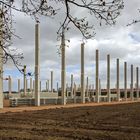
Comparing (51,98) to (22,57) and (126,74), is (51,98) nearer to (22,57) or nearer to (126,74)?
(126,74)

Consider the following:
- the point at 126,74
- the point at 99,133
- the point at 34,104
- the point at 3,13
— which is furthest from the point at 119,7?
the point at 126,74

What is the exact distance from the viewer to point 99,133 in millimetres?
18125

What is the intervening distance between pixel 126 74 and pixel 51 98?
28.7 meters

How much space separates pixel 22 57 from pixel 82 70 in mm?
57432

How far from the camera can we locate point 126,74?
89.8m

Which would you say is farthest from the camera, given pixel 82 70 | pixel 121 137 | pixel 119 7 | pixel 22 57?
pixel 82 70

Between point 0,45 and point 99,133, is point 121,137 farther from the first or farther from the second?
point 0,45

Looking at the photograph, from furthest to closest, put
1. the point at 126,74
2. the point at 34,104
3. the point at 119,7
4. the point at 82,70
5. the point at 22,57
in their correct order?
the point at 126,74, the point at 82,70, the point at 34,104, the point at 22,57, the point at 119,7

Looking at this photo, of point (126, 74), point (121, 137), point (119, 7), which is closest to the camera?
point (119, 7)

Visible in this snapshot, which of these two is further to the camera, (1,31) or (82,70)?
(82,70)

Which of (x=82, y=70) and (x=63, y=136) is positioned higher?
(x=82, y=70)

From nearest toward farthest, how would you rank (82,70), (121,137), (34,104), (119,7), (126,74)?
(119,7) < (121,137) < (34,104) < (82,70) < (126,74)

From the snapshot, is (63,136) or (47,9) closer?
(47,9)

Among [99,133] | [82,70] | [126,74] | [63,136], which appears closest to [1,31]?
[63,136]
